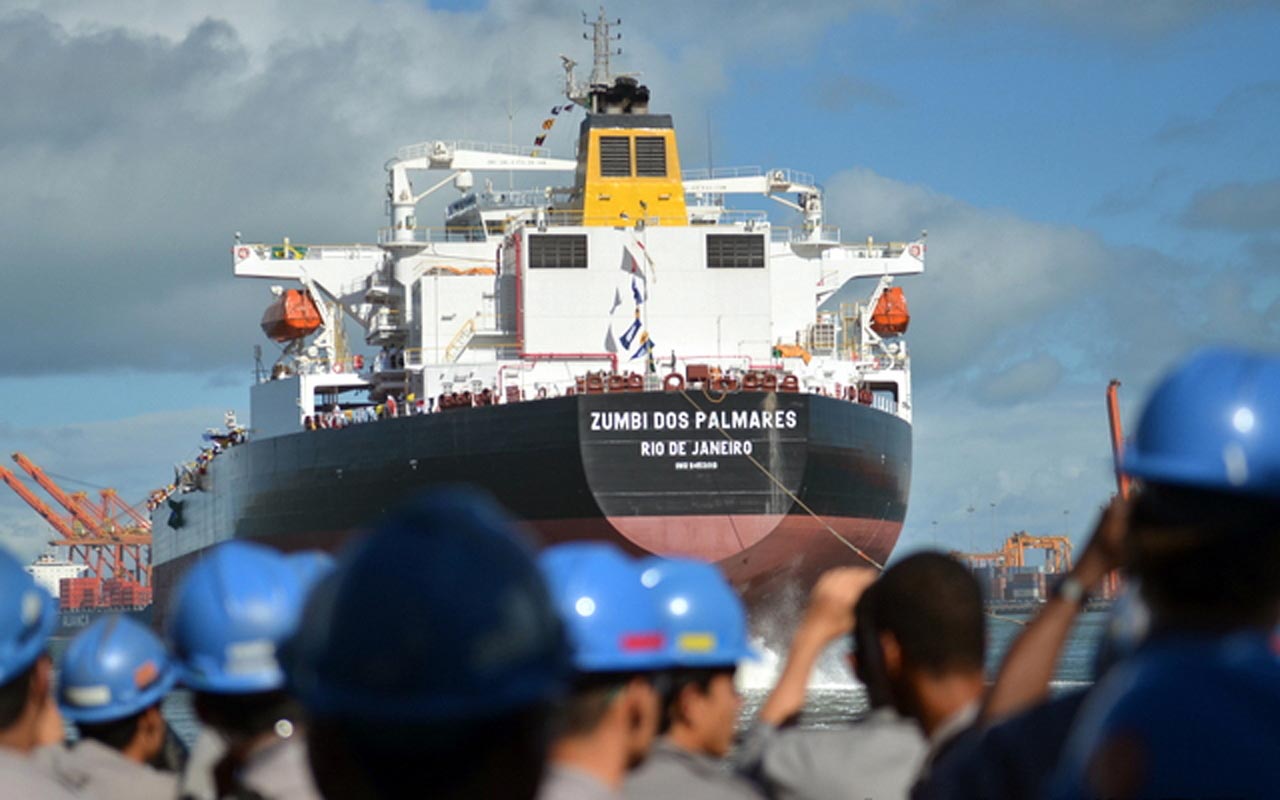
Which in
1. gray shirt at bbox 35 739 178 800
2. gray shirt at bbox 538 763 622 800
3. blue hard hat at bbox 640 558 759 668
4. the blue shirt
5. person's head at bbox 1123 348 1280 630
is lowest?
gray shirt at bbox 35 739 178 800

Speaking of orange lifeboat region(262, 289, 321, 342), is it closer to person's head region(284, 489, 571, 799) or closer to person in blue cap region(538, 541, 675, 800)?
person in blue cap region(538, 541, 675, 800)

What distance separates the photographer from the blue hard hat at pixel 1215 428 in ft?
8.02

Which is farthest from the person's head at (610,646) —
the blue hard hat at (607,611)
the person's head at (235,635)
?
the person's head at (235,635)

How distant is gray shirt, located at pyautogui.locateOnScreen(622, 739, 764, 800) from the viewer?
12.3 feet

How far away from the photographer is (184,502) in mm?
47375

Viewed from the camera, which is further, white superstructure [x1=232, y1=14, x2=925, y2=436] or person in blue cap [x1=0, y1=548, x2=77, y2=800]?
white superstructure [x1=232, y1=14, x2=925, y2=436]

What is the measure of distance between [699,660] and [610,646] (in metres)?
0.74

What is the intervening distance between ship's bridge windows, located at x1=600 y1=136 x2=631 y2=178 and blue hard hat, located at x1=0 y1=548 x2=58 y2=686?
3320 cm

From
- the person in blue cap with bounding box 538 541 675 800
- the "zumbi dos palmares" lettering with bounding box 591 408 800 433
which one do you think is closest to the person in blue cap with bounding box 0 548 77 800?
the person in blue cap with bounding box 538 541 675 800

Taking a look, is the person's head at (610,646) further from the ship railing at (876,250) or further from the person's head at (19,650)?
the ship railing at (876,250)

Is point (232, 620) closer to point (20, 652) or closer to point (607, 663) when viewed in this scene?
point (20, 652)

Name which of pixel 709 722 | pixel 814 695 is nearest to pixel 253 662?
pixel 709 722

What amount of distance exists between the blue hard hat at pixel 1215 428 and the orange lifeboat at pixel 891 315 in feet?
123

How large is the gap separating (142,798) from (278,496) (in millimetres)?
32695
